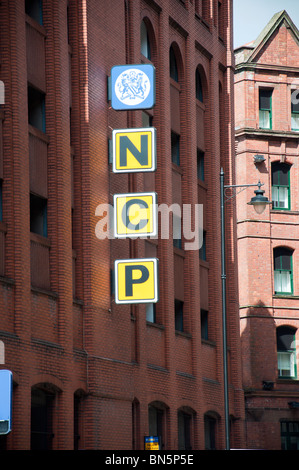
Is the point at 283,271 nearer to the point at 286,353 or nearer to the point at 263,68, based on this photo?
the point at 286,353

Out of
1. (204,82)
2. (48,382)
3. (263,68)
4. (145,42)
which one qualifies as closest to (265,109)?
(263,68)

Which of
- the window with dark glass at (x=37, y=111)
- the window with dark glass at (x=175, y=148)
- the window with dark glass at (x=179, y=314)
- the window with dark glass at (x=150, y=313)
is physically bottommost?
the window with dark glass at (x=150, y=313)

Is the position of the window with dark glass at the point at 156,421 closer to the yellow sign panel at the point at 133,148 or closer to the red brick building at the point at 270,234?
the yellow sign panel at the point at 133,148

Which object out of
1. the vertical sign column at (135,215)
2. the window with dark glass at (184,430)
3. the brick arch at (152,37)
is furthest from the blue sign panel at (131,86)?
the window with dark glass at (184,430)

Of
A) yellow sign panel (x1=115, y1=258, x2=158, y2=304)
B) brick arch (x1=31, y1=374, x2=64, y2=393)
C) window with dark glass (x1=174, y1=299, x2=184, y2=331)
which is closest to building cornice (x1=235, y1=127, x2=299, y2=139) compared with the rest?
window with dark glass (x1=174, y1=299, x2=184, y2=331)

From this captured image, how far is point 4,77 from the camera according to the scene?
2527cm

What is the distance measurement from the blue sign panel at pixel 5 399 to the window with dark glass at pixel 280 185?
124 feet

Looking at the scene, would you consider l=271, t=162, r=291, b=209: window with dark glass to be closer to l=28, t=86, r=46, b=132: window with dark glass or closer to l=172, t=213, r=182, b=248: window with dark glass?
l=172, t=213, r=182, b=248: window with dark glass

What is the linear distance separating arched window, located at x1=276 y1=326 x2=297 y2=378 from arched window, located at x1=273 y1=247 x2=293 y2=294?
1.83 m

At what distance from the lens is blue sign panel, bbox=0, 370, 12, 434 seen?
13.7 m

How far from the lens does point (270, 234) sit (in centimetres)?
5038

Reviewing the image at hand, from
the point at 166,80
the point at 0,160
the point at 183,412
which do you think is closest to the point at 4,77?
the point at 0,160

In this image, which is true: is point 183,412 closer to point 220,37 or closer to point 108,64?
point 108,64

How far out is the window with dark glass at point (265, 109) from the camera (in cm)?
5169
